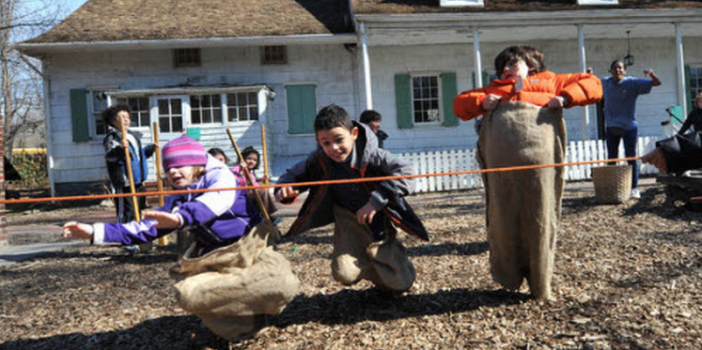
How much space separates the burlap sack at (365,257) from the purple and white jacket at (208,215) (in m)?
0.55

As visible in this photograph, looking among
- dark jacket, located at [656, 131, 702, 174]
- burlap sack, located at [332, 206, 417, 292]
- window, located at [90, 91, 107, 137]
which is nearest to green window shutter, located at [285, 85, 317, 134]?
window, located at [90, 91, 107, 137]

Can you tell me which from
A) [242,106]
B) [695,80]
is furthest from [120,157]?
[695,80]

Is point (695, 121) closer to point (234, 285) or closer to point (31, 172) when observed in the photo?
point (234, 285)

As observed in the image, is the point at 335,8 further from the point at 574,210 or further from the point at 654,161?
the point at 654,161

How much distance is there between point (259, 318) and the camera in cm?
294

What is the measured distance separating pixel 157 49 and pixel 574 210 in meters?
11.6

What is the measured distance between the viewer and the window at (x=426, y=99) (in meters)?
15.2

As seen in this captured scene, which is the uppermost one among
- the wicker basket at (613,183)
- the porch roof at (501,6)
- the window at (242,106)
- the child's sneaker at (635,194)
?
the porch roof at (501,6)

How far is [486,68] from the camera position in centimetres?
1527

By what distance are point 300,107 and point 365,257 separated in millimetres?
11676

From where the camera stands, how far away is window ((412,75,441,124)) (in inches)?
599

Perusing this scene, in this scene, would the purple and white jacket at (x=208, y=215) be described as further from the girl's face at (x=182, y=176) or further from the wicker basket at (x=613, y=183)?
the wicker basket at (x=613, y=183)

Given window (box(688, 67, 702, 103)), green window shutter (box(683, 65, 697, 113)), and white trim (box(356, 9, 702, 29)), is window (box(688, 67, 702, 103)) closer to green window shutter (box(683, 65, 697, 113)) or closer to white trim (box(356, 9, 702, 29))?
green window shutter (box(683, 65, 697, 113))

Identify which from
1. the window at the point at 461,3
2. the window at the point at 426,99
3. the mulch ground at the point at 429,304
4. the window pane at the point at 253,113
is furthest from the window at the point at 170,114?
the mulch ground at the point at 429,304
